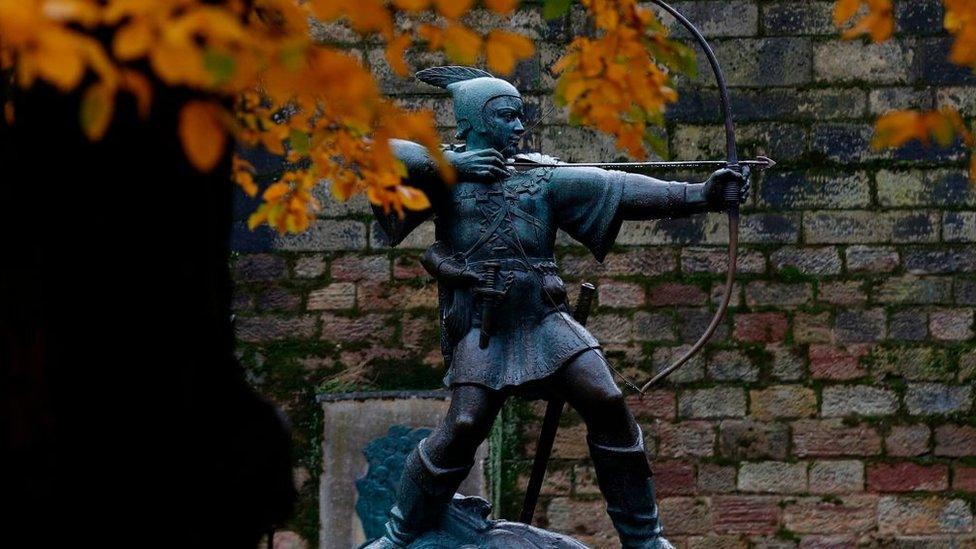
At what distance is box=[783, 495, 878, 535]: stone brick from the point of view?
7.68 m

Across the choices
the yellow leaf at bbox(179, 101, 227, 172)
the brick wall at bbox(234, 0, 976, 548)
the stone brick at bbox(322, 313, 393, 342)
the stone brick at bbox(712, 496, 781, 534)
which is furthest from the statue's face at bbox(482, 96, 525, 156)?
the stone brick at bbox(712, 496, 781, 534)

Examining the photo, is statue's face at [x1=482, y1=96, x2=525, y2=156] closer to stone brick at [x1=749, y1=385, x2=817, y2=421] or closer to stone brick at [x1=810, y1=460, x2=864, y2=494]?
stone brick at [x1=749, y1=385, x2=817, y2=421]

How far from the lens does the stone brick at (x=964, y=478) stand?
7.68 meters

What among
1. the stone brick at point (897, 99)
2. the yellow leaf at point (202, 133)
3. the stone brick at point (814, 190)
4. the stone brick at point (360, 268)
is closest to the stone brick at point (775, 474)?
the stone brick at point (814, 190)

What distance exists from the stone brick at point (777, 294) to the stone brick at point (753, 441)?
21.2 inches

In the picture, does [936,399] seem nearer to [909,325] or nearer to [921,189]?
[909,325]

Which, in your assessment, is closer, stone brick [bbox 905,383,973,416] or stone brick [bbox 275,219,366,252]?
stone brick [bbox 905,383,973,416]

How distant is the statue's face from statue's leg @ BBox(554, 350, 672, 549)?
0.68 meters

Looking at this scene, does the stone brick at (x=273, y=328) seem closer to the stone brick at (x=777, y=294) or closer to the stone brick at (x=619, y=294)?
the stone brick at (x=619, y=294)

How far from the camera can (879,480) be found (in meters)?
7.69

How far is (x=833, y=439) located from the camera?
7.70 metres

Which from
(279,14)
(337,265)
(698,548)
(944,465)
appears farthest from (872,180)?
(279,14)

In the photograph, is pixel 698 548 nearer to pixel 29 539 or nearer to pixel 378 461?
pixel 378 461

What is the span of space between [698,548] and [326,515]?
1647 mm
